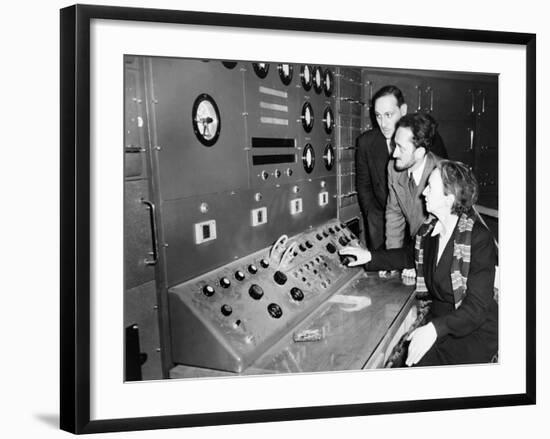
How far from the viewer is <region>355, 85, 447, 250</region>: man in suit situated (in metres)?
3.25

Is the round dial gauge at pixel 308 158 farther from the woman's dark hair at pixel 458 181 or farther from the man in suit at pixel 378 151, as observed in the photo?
the woman's dark hair at pixel 458 181

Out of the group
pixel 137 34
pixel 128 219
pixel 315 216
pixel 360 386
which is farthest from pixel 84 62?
pixel 360 386

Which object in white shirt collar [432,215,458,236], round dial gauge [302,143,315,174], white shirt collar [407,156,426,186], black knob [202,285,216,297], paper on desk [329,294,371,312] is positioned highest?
round dial gauge [302,143,315,174]

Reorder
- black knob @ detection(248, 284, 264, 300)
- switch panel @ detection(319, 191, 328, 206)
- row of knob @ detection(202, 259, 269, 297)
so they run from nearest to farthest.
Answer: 1. row of knob @ detection(202, 259, 269, 297)
2. black knob @ detection(248, 284, 264, 300)
3. switch panel @ detection(319, 191, 328, 206)

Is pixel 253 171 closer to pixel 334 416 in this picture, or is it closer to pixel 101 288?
pixel 101 288

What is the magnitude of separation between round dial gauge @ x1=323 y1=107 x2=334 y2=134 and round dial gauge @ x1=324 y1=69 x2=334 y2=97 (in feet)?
0.42

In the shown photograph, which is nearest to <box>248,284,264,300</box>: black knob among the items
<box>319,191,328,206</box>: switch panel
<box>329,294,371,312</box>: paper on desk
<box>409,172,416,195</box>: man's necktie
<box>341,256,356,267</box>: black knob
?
<box>329,294,371,312</box>: paper on desk

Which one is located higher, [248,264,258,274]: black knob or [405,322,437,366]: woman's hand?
[248,264,258,274]: black knob

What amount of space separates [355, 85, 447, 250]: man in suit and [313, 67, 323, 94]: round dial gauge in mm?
247

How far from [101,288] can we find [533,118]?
2071mm

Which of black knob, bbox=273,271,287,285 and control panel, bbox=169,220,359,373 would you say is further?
black knob, bbox=273,271,287,285

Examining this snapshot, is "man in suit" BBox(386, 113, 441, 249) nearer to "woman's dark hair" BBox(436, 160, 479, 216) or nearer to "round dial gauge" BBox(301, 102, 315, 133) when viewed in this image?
"woman's dark hair" BBox(436, 160, 479, 216)

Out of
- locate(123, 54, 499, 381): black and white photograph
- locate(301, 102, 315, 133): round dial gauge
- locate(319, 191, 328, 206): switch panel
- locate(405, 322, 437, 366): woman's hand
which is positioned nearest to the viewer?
locate(123, 54, 499, 381): black and white photograph

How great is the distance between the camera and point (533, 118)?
332 centimetres
